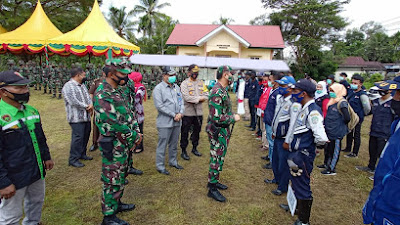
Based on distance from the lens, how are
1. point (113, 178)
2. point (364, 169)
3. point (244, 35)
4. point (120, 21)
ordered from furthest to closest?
point (120, 21)
point (244, 35)
point (364, 169)
point (113, 178)

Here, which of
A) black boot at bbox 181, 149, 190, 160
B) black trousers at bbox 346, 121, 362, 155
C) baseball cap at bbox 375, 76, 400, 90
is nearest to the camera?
baseball cap at bbox 375, 76, 400, 90

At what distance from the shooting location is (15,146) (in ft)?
6.97

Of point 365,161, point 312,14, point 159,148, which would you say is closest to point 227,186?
point 159,148

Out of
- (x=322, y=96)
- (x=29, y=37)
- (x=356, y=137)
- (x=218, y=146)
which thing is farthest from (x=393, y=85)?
(x=29, y=37)

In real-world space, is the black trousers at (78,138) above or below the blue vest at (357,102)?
below

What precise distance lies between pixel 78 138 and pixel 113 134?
2.36 m

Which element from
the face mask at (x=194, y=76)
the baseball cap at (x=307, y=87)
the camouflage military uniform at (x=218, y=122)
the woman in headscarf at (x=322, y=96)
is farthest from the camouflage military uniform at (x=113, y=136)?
the woman in headscarf at (x=322, y=96)

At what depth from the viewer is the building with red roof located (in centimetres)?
1936

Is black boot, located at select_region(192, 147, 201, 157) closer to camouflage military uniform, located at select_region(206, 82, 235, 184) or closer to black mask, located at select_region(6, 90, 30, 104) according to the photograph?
camouflage military uniform, located at select_region(206, 82, 235, 184)

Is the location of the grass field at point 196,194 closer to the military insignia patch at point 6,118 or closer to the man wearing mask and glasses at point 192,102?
the man wearing mask and glasses at point 192,102

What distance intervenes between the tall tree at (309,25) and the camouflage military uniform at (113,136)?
22.7 metres

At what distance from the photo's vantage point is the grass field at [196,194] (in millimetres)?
3098

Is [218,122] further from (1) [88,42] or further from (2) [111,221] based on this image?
(1) [88,42]

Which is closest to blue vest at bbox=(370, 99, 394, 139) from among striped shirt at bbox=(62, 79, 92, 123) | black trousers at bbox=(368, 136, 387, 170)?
black trousers at bbox=(368, 136, 387, 170)
